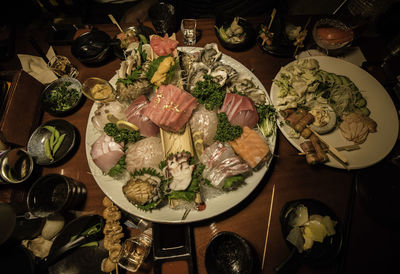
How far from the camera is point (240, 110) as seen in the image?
103 inches

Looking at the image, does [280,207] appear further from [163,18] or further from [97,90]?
[163,18]

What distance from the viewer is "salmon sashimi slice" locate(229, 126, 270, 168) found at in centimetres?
238

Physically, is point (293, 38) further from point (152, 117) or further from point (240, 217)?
point (240, 217)

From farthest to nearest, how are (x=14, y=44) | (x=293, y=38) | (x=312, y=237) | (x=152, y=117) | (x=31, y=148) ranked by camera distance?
(x=14, y=44) < (x=293, y=38) < (x=31, y=148) < (x=152, y=117) < (x=312, y=237)

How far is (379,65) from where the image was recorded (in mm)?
3299

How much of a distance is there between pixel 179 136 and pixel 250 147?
36.4 inches

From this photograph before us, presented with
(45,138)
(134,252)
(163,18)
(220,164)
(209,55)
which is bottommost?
(134,252)

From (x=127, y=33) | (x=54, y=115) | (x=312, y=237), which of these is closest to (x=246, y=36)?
(x=127, y=33)

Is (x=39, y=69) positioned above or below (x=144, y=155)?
above

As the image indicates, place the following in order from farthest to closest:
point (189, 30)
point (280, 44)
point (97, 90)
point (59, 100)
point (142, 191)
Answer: point (189, 30) < point (280, 44) < point (59, 100) < point (97, 90) < point (142, 191)

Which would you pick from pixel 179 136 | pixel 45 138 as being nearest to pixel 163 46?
pixel 179 136

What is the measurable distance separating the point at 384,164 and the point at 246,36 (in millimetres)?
2889

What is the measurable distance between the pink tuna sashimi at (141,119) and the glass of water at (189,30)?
1724 mm

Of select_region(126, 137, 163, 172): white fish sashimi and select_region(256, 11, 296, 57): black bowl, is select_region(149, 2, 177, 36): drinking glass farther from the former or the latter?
select_region(126, 137, 163, 172): white fish sashimi
